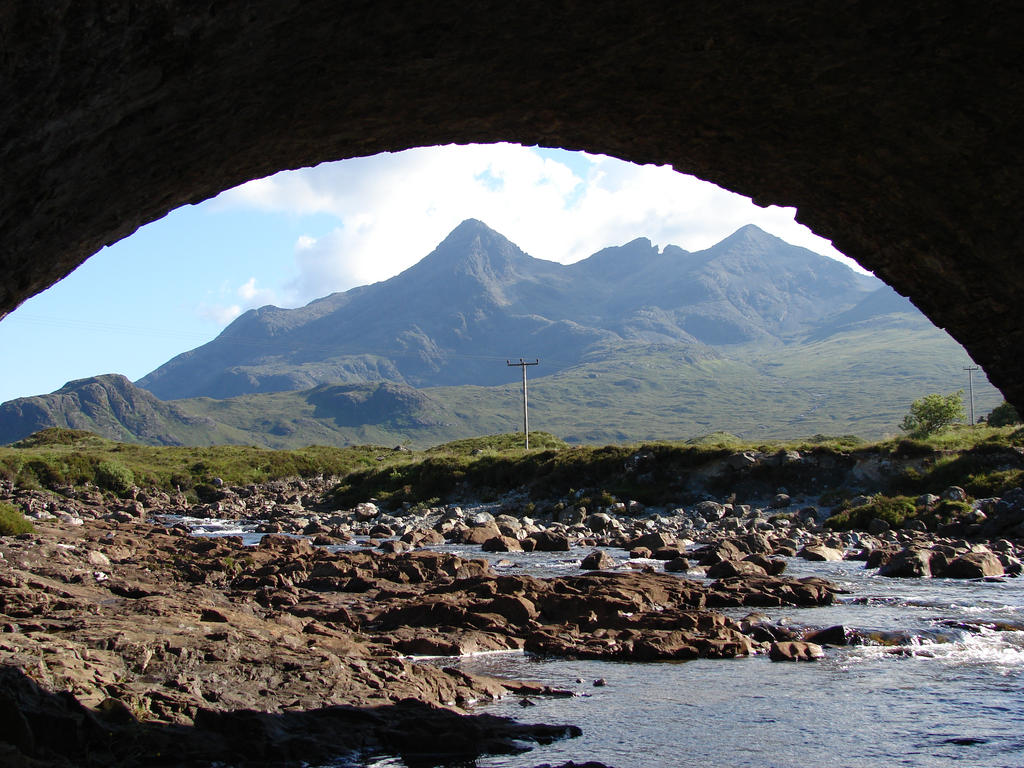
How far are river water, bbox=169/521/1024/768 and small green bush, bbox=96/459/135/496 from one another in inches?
1585

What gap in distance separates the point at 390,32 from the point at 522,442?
5803 cm

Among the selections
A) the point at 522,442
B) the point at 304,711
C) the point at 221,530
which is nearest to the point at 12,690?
the point at 304,711

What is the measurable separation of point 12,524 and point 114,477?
2715 centimetres

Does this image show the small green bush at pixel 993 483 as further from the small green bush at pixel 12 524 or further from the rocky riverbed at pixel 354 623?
the small green bush at pixel 12 524

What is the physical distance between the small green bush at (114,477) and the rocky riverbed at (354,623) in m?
20.4

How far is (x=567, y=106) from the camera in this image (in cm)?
628

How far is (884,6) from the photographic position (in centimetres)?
508

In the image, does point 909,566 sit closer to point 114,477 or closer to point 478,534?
point 478,534

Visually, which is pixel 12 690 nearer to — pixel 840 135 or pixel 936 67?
pixel 840 135

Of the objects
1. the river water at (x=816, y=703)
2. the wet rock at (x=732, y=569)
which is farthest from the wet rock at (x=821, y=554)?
the river water at (x=816, y=703)

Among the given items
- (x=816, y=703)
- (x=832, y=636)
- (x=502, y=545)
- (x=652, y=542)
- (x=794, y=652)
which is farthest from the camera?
(x=502, y=545)

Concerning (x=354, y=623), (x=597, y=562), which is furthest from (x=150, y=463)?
(x=354, y=623)

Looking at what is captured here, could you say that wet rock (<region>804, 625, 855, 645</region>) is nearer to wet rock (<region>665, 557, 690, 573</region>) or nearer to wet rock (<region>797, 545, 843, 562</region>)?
wet rock (<region>665, 557, 690, 573</region>)

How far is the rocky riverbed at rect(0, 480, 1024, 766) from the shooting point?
25.5 feet
